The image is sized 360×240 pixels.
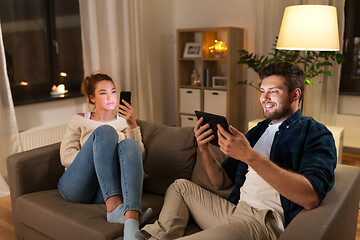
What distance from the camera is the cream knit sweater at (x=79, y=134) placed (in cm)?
204

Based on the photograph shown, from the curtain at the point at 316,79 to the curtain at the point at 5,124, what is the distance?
101 inches

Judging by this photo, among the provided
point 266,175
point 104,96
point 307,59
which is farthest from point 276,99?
point 307,59

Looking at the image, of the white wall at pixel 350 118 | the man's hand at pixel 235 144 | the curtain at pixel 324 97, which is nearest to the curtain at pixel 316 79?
the curtain at pixel 324 97

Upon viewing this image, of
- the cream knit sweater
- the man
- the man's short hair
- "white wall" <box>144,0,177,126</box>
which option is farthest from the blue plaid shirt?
"white wall" <box>144,0,177,126</box>

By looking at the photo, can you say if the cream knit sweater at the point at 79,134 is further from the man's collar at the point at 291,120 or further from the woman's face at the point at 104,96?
the man's collar at the point at 291,120

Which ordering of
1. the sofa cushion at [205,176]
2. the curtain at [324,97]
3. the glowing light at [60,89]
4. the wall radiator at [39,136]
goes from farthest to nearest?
the curtain at [324,97] → the glowing light at [60,89] → the wall radiator at [39,136] → the sofa cushion at [205,176]

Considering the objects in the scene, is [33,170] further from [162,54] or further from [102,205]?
[162,54]

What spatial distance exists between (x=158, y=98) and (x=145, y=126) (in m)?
2.47

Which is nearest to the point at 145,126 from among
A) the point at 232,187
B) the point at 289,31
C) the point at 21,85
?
the point at 232,187

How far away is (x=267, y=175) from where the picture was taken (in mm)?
1286

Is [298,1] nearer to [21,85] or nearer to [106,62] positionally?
[106,62]

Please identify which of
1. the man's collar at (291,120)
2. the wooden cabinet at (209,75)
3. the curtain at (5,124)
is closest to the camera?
the man's collar at (291,120)

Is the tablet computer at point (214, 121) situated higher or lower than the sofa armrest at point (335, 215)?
higher

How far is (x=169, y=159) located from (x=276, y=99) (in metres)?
0.77
